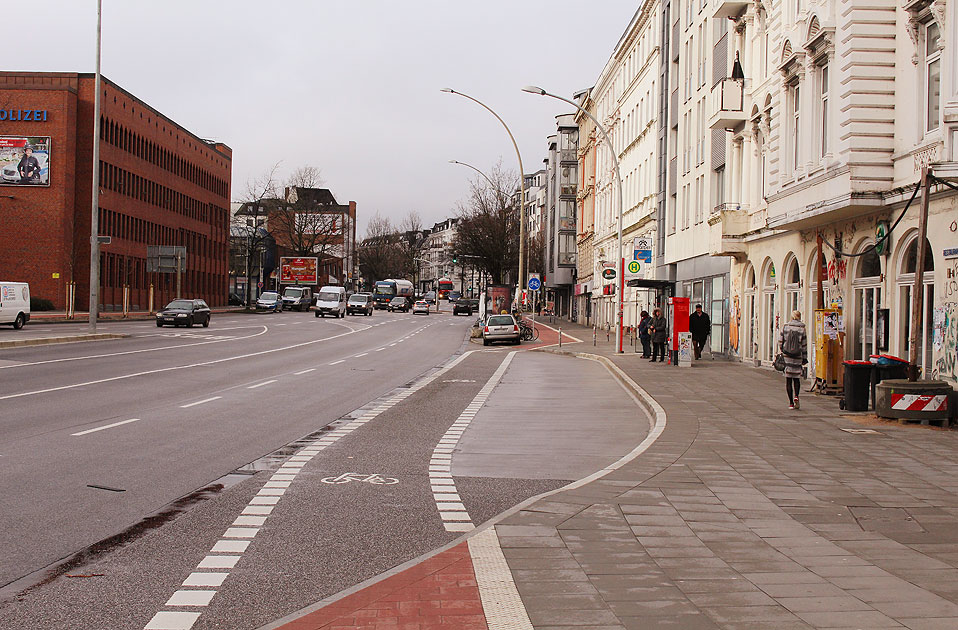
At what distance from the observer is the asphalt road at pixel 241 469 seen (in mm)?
5883

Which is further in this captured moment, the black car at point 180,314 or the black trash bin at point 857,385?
the black car at point 180,314

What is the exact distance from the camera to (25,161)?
210 feet

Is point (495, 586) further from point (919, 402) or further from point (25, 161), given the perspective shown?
point (25, 161)

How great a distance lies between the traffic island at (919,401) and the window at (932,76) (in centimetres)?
483

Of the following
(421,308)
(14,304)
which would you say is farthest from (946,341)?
(421,308)

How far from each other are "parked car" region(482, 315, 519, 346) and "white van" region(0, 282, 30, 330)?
65.4ft

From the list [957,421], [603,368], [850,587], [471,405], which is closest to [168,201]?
[603,368]

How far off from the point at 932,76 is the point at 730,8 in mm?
15209

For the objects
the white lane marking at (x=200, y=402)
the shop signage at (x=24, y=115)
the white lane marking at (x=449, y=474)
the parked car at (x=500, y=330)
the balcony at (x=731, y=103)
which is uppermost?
the shop signage at (x=24, y=115)

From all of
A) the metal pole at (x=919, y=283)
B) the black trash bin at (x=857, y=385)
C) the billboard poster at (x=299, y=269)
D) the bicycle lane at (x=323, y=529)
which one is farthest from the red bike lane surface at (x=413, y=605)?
the billboard poster at (x=299, y=269)

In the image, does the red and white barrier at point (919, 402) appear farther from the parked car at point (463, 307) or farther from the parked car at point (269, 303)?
the parked car at point (463, 307)

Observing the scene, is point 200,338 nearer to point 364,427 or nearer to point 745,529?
point 364,427

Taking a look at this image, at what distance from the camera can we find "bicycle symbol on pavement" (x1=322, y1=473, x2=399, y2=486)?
31.6 feet

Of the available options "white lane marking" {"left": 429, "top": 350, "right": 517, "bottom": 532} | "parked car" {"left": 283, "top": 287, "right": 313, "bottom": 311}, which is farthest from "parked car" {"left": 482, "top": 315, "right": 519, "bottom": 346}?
"parked car" {"left": 283, "top": 287, "right": 313, "bottom": 311}
